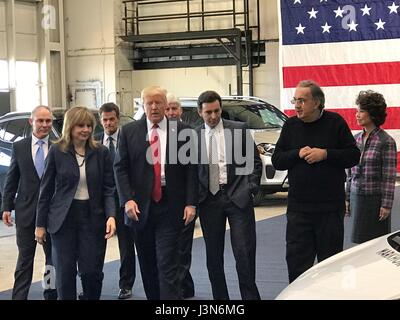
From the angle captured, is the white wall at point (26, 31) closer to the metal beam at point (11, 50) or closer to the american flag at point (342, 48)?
the metal beam at point (11, 50)

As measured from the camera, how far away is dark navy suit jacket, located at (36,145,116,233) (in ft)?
16.5

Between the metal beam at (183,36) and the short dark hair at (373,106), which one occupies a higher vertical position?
the metal beam at (183,36)

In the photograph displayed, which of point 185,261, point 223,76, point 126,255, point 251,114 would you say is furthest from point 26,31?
point 185,261

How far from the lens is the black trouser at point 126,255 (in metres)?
6.24

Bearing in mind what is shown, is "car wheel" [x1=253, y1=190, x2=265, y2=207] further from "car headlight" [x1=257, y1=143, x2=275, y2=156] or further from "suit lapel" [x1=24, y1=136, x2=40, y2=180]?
"suit lapel" [x1=24, y1=136, x2=40, y2=180]

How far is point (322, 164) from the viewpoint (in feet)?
16.1

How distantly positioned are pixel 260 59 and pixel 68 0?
19.7 ft

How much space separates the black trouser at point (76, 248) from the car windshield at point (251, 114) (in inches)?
282

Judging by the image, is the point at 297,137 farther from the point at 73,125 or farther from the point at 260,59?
the point at 260,59

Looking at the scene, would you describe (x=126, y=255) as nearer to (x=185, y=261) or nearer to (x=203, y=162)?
(x=185, y=261)

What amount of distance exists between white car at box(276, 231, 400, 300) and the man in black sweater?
48.1 inches

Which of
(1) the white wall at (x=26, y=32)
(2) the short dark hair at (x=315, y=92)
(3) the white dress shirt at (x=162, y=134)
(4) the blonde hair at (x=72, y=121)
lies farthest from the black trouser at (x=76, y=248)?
(1) the white wall at (x=26, y=32)

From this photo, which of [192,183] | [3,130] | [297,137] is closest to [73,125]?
[192,183]
